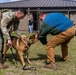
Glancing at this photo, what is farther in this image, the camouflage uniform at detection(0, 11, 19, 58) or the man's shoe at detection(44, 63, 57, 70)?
the man's shoe at detection(44, 63, 57, 70)

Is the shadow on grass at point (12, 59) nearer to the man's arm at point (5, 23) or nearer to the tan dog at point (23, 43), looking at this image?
the tan dog at point (23, 43)

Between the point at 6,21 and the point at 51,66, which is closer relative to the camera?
the point at 6,21

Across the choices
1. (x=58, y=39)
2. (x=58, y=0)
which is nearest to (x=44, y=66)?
(x=58, y=39)

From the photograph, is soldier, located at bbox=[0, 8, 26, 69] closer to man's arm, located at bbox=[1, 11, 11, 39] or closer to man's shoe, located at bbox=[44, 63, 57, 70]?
man's arm, located at bbox=[1, 11, 11, 39]

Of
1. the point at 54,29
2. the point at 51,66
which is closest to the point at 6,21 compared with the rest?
the point at 54,29

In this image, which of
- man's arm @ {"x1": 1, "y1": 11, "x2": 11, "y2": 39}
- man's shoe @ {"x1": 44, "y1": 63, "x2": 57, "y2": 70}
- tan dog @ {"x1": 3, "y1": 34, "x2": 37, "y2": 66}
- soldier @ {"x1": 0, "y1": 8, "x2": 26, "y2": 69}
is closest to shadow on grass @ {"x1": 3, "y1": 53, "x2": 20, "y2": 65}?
tan dog @ {"x1": 3, "y1": 34, "x2": 37, "y2": 66}

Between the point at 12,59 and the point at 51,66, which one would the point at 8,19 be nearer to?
the point at 51,66

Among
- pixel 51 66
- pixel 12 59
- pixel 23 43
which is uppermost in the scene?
pixel 23 43

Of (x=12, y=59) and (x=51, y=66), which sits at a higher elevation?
(x=51, y=66)

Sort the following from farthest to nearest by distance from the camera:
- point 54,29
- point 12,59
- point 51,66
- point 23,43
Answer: point 12,59, point 23,43, point 51,66, point 54,29

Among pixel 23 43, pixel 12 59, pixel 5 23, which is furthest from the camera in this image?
pixel 12 59

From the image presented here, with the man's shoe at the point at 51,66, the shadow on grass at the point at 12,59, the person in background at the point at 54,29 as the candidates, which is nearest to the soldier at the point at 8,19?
the person in background at the point at 54,29

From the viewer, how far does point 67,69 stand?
748cm

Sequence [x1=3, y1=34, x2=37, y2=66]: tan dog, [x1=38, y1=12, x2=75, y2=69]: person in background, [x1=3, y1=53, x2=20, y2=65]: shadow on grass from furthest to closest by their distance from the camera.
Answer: [x1=3, y1=53, x2=20, y2=65]: shadow on grass
[x1=3, y1=34, x2=37, y2=66]: tan dog
[x1=38, y1=12, x2=75, y2=69]: person in background
